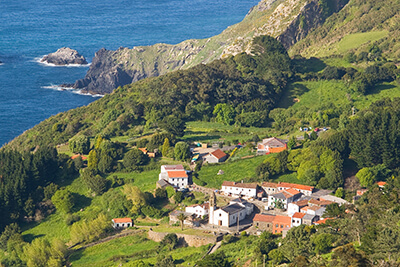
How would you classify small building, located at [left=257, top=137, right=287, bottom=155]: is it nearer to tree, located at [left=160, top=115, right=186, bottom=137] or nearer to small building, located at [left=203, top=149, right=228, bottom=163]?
small building, located at [left=203, top=149, right=228, bottom=163]

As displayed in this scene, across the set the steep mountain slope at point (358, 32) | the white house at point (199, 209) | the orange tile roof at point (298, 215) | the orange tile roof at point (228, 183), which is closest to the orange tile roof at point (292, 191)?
the orange tile roof at point (298, 215)

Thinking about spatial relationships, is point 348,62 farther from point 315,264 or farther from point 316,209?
point 315,264

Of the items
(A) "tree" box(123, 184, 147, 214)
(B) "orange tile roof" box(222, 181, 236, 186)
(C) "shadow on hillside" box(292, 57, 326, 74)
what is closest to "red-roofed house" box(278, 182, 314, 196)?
(B) "orange tile roof" box(222, 181, 236, 186)

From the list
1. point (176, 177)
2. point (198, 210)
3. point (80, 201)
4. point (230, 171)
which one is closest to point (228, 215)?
point (198, 210)

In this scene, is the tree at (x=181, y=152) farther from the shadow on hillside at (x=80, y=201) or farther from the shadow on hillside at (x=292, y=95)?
the shadow on hillside at (x=292, y=95)

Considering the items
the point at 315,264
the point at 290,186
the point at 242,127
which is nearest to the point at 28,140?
the point at 242,127

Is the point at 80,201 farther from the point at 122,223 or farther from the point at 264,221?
the point at 264,221
